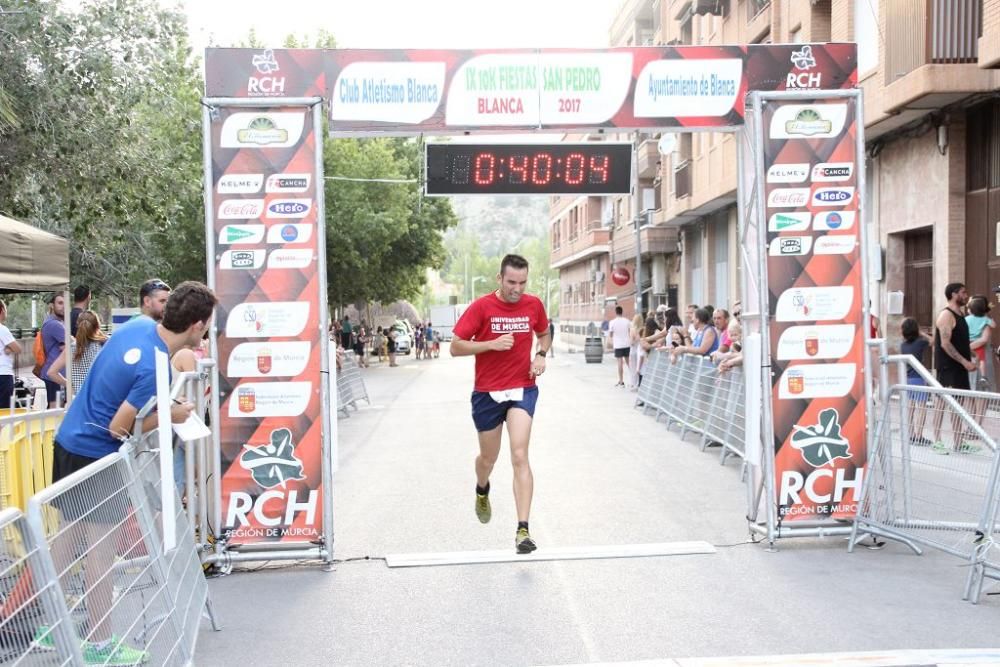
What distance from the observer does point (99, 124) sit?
13.8 m

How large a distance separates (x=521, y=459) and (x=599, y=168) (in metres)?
3.15

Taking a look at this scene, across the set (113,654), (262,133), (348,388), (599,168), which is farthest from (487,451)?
(348,388)

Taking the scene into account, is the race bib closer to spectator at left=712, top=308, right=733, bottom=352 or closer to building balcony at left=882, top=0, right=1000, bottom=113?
spectator at left=712, top=308, right=733, bottom=352

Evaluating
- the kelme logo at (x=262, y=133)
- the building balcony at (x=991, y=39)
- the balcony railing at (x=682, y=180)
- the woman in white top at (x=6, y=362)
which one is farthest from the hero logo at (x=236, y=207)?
the balcony railing at (x=682, y=180)

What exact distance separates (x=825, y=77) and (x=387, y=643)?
5.10 m

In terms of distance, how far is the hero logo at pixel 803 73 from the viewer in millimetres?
7766

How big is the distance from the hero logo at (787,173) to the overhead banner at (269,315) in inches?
125

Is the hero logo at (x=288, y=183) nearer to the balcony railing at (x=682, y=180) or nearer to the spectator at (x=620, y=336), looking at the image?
the spectator at (x=620, y=336)

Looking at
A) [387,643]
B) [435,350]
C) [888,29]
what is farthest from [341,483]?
[435,350]

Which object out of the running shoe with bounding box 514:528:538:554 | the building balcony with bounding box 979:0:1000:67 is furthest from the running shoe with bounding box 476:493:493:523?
the building balcony with bounding box 979:0:1000:67

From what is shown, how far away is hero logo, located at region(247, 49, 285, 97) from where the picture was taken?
7305 mm

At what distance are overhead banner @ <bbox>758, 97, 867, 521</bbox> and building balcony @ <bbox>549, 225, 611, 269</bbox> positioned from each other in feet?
147

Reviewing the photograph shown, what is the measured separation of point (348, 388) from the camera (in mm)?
19469

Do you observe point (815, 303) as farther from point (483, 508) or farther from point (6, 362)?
point (6, 362)
